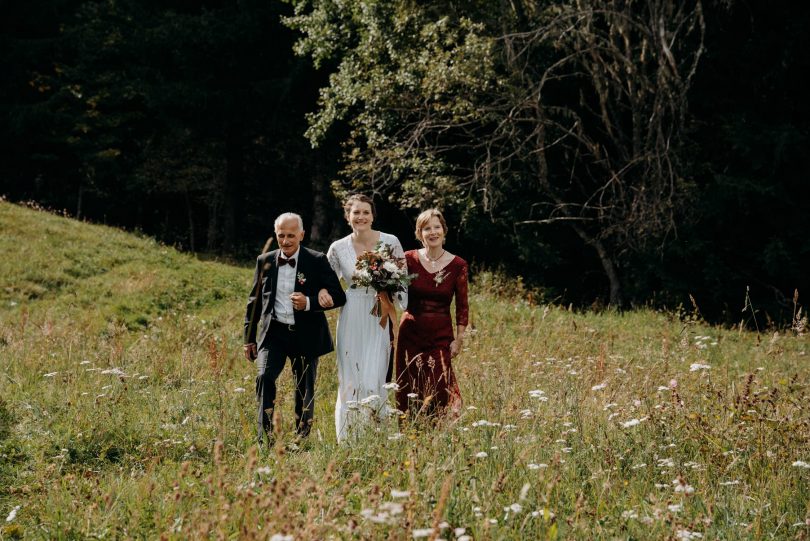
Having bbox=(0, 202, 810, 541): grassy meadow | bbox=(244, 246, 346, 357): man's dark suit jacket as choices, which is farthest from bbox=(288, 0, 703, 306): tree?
bbox=(244, 246, 346, 357): man's dark suit jacket

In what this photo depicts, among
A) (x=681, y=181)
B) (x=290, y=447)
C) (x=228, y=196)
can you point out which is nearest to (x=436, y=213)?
(x=290, y=447)

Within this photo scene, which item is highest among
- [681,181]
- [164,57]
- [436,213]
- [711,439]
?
[164,57]

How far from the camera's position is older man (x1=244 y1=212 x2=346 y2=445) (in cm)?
535

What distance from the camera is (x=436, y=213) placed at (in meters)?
5.90

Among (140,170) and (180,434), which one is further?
(140,170)

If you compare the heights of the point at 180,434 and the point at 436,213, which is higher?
the point at 436,213

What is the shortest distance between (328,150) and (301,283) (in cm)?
1981

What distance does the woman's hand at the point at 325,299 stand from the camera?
5.20m

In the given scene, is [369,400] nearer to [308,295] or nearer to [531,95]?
[308,295]

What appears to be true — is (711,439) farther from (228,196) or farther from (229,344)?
(228,196)

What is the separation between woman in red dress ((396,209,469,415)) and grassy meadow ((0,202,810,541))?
1.30 feet

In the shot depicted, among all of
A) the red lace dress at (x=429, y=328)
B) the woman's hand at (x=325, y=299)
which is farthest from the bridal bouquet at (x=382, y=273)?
the woman's hand at (x=325, y=299)

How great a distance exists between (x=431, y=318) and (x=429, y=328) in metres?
0.09

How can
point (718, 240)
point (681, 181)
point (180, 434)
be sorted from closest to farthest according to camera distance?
point (180, 434), point (681, 181), point (718, 240)
